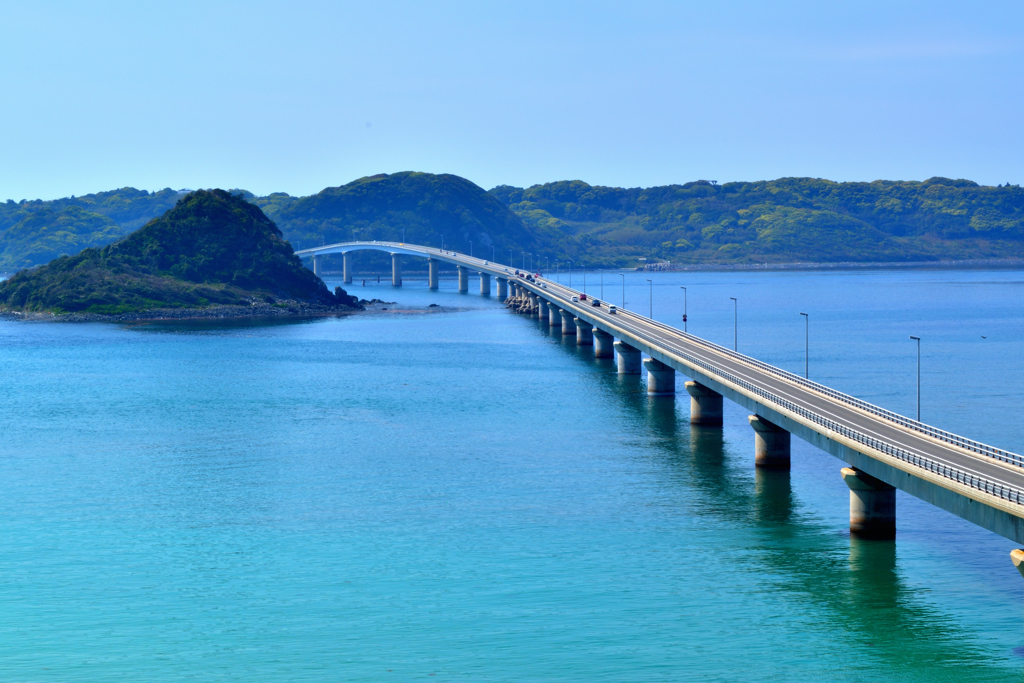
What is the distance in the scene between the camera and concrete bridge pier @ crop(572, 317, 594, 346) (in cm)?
15400

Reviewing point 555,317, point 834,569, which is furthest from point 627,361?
point 834,569

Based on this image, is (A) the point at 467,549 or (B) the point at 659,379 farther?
(B) the point at 659,379

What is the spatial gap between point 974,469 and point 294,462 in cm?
4311

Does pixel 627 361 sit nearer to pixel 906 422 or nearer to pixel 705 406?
pixel 705 406

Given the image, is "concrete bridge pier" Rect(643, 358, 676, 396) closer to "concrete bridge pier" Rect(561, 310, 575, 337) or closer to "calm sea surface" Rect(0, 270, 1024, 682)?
"calm sea surface" Rect(0, 270, 1024, 682)

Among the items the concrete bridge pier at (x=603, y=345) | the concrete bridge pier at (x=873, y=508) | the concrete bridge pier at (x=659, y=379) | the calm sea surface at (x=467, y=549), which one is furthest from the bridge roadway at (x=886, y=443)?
the concrete bridge pier at (x=603, y=345)

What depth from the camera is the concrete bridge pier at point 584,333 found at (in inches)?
6063

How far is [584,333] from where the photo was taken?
155750 millimetres

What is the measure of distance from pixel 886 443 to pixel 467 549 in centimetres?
1986

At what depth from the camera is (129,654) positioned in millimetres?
40500

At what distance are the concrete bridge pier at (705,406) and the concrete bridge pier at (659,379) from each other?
15190mm

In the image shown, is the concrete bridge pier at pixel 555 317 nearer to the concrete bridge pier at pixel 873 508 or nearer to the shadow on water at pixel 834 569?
the shadow on water at pixel 834 569

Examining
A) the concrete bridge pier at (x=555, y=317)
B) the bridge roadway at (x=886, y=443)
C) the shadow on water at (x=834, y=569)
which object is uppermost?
the concrete bridge pier at (x=555, y=317)

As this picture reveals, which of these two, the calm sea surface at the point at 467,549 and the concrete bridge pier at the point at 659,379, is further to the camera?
the concrete bridge pier at the point at 659,379
